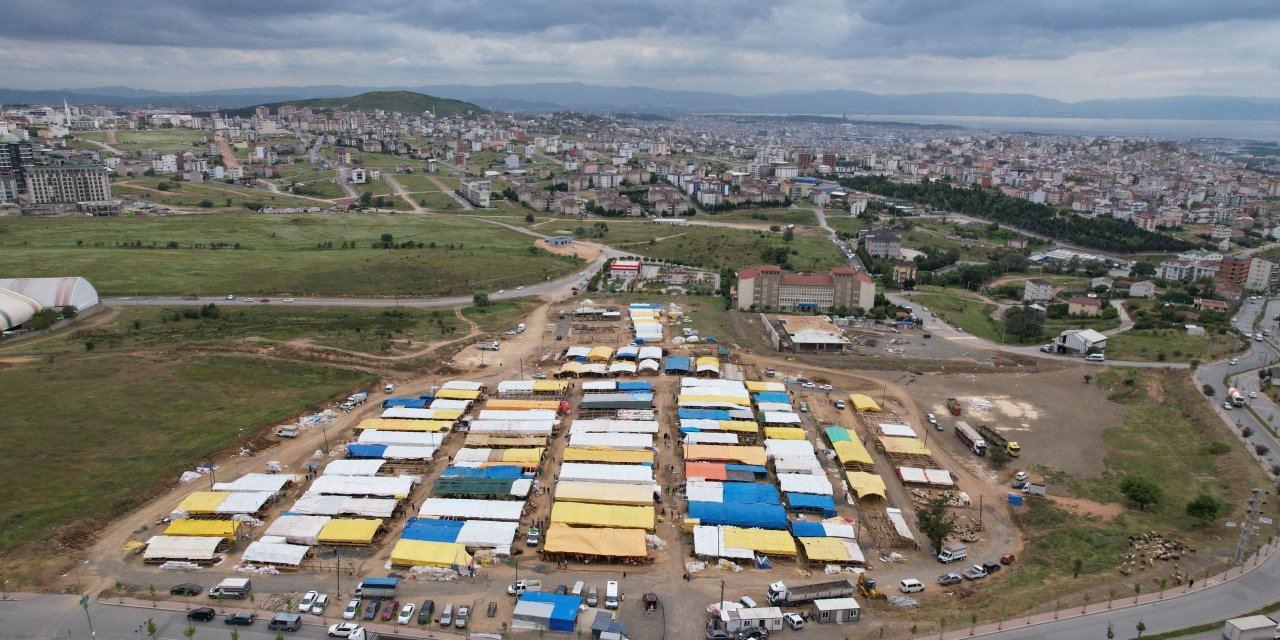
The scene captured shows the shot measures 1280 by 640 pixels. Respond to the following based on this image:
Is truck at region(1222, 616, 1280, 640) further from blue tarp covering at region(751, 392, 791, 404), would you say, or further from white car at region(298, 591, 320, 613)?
white car at region(298, 591, 320, 613)

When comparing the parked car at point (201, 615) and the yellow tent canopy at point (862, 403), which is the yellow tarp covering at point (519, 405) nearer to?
the yellow tent canopy at point (862, 403)

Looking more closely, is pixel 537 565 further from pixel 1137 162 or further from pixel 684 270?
pixel 1137 162

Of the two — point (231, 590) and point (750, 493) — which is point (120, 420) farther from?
point (750, 493)

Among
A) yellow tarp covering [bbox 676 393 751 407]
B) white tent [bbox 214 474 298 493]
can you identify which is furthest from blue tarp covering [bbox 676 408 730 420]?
white tent [bbox 214 474 298 493]

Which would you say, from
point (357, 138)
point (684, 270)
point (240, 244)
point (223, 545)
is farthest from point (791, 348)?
point (357, 138)

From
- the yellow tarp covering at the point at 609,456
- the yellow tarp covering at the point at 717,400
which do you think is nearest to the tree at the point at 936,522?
the yellow tarp covering at the point at 717,400
